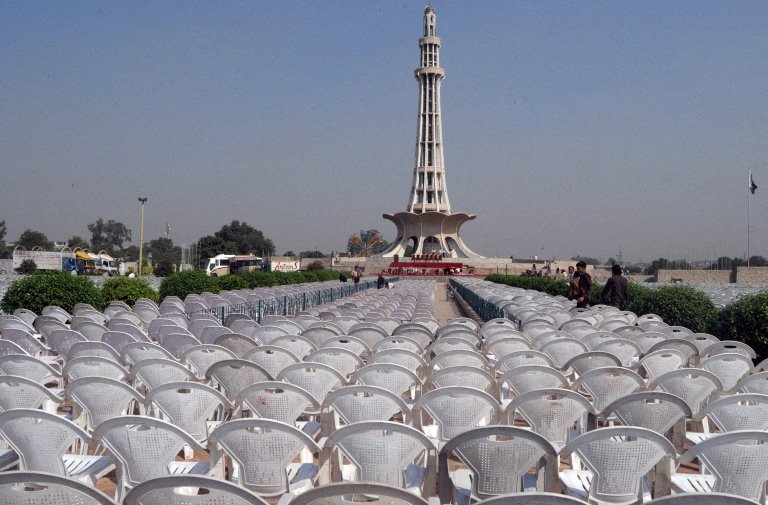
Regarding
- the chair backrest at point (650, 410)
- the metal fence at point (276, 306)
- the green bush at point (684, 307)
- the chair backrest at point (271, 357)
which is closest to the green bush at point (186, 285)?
the metal fence at point (276, 306)

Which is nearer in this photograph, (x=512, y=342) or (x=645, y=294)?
(x=512, y=342)

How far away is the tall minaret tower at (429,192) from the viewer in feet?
288

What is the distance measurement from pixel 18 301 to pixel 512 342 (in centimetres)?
1031

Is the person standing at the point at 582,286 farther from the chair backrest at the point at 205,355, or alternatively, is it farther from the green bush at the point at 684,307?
the chair backrest at the point at 205,355

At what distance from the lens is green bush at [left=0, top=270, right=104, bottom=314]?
45.9 feet

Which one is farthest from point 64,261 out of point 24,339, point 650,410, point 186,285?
point 650,410

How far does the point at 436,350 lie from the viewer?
7.20 m

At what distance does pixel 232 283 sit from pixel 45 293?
1211 centimetres

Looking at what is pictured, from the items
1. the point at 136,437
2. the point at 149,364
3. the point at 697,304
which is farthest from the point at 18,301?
the point at 697,304

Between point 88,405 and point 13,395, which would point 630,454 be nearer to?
point 88,405

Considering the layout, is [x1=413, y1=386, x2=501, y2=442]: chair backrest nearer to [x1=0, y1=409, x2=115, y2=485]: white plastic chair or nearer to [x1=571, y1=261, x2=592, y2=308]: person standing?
[x1=0, y1=409, x2=115, y2=485]: white plastic chair

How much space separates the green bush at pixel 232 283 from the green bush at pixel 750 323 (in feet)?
55.5

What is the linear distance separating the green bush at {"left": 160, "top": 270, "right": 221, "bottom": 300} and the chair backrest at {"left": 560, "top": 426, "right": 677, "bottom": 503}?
1797 centimetres

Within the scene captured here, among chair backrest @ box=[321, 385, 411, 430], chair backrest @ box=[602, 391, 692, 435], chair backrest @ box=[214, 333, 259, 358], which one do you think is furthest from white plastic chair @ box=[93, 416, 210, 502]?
chair backrest @ box=[214, 333, 259, 358]
